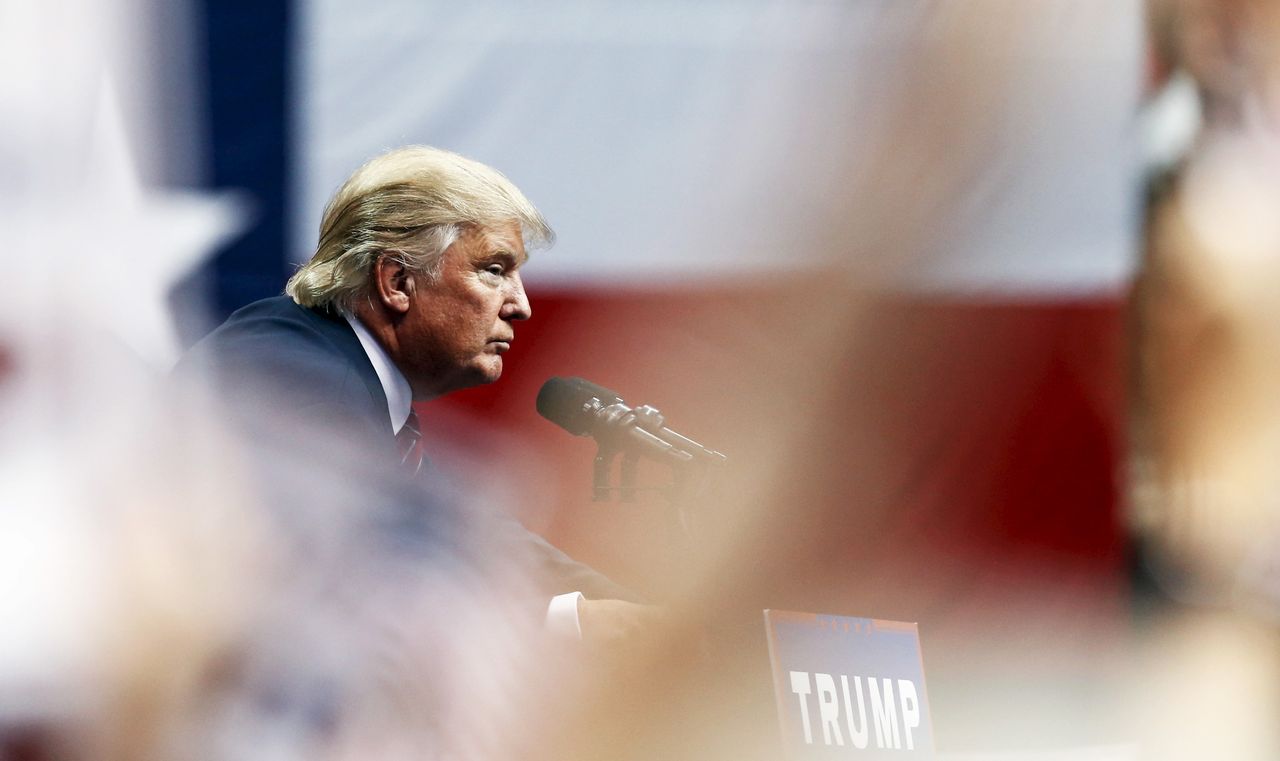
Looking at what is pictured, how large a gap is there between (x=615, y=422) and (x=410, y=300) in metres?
0.37

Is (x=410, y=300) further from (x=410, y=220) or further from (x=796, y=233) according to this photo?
(x=796, y=233)

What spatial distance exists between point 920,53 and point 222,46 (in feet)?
3.28

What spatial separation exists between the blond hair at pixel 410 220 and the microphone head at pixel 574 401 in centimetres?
29

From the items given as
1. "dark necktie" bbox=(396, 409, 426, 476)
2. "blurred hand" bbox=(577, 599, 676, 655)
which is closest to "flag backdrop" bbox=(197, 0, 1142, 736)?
"dark necktie" bbox=(396, 409, 426, 476)

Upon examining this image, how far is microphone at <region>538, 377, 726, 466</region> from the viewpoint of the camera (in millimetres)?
1145

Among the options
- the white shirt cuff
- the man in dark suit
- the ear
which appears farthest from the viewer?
the ear

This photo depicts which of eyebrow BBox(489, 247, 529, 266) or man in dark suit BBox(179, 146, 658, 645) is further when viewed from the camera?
eyebrow BBox(489, 247, 529, 266)

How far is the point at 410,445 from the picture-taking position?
1.52m

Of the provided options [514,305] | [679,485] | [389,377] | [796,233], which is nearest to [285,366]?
[389,377]

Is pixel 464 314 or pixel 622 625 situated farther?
pixel 464 314

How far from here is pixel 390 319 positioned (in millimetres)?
1474

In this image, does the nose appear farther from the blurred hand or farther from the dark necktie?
the blurred hand

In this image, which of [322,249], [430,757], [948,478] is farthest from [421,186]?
[948,478]

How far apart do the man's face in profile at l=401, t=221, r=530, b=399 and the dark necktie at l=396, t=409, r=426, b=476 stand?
56 millimetres
